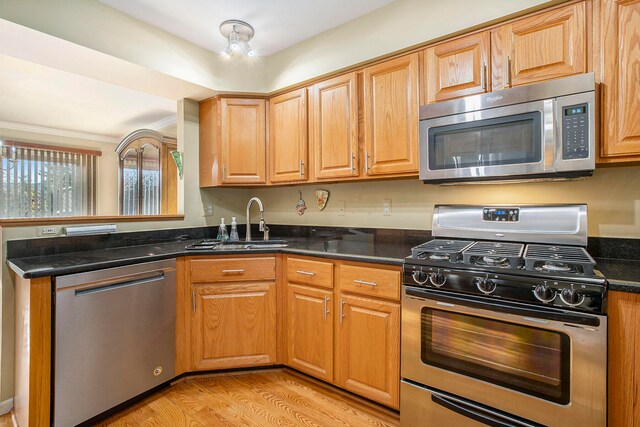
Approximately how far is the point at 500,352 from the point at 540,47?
1.49 metres

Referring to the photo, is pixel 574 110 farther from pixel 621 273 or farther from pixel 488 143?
pixel 621 273

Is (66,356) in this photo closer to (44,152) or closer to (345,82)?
(345,82)

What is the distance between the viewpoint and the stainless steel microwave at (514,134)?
57.1 inches

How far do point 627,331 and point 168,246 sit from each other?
2585mm

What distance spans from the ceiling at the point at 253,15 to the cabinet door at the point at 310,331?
1.86m

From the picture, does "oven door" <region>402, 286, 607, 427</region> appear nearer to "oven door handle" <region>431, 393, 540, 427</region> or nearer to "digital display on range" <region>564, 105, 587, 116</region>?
"oven door handle" <region>431, 393, 540, 427</region>

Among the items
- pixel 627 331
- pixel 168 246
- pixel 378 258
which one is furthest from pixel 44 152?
pixel 627 331

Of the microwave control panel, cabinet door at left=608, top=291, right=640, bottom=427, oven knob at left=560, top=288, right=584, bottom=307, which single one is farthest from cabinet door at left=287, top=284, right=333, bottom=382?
the microwave control panel

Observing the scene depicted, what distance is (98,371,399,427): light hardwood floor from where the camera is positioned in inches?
68.9

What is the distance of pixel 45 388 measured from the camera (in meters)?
1.50

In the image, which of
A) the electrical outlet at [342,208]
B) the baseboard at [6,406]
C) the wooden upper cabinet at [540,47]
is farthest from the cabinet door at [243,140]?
the baseboard at [6,406]

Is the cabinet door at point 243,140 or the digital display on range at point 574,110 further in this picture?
the cabinet door at point 243,140

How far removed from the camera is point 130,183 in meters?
3.75

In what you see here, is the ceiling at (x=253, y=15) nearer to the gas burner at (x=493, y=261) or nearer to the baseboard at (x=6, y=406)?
the gas burner at (x=493, y=261)
